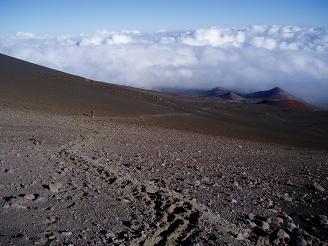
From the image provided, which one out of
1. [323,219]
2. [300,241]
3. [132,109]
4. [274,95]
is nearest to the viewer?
[300,241]

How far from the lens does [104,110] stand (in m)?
24.8

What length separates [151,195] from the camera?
7770mm

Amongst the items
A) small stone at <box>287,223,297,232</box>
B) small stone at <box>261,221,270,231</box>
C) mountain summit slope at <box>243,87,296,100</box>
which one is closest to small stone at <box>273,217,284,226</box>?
small stone at <box>287,223,297,232</box>

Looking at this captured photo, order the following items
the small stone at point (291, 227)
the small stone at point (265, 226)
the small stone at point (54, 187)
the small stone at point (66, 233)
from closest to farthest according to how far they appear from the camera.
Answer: the small stone at point (66, 233)
the small stone at point (265, 226)
the small stone at point (291, 227)
the small stone at point (54, 187)

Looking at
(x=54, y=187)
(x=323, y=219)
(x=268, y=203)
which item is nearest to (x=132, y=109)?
(x=54, y=187)

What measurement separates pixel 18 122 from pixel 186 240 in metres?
11.7

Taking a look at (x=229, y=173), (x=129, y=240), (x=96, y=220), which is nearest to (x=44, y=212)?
(x=96, y=220)

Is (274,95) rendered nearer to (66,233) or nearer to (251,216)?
(251,216)

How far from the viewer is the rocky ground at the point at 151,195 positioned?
6070mm

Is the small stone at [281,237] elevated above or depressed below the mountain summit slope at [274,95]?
above

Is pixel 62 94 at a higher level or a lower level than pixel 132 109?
higher

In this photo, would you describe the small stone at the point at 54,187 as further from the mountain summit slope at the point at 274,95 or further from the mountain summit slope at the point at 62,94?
the mountain summit slope at the point at 274,95

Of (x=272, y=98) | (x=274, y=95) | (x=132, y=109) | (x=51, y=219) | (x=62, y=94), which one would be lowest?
(x=272, y=98)

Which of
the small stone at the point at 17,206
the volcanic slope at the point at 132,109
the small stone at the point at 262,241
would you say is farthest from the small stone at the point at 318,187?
the volcanic slope at the point at 132,109
